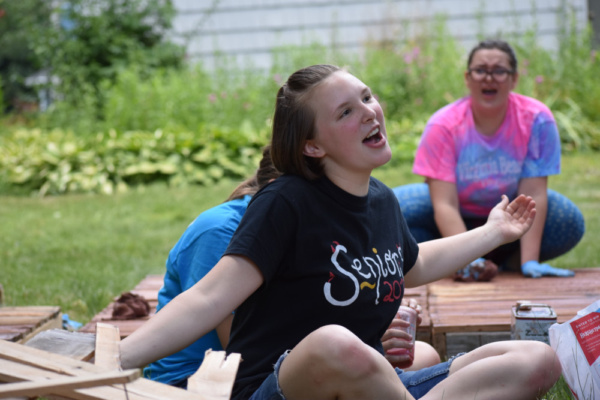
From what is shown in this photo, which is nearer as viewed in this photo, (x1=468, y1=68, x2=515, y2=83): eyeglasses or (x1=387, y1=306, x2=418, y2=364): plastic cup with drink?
(x1=387, y1=306, x2=418, y2=364): plastic cup with drink

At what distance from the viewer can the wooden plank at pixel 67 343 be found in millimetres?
2215

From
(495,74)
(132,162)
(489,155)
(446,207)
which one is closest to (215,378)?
(446,207)

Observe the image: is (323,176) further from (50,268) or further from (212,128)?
(212,128)

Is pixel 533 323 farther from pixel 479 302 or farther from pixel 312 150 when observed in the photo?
pixel 312 150

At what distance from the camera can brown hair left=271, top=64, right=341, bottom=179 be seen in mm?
2438

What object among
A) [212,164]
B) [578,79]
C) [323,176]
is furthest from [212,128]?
[323,176]

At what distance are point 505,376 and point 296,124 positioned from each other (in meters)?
0.98

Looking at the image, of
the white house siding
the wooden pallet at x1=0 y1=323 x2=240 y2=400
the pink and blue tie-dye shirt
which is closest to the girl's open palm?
the wooden pallet at x1=0 y1=323 x2=240 y2=400

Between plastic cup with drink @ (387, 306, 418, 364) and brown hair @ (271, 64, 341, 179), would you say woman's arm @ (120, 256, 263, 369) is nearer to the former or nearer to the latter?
brown hair @ (271, 64, 341, 179)

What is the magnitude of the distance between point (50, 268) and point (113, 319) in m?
2.18

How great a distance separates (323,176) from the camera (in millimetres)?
2477

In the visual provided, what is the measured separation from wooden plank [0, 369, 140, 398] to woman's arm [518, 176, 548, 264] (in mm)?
3274

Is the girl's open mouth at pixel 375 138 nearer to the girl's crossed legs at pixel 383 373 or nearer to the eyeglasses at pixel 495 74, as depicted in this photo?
the girl's crossed legs at pixel 383 373

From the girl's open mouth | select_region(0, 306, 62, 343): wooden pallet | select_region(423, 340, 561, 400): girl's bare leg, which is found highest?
the girl's open mouth
